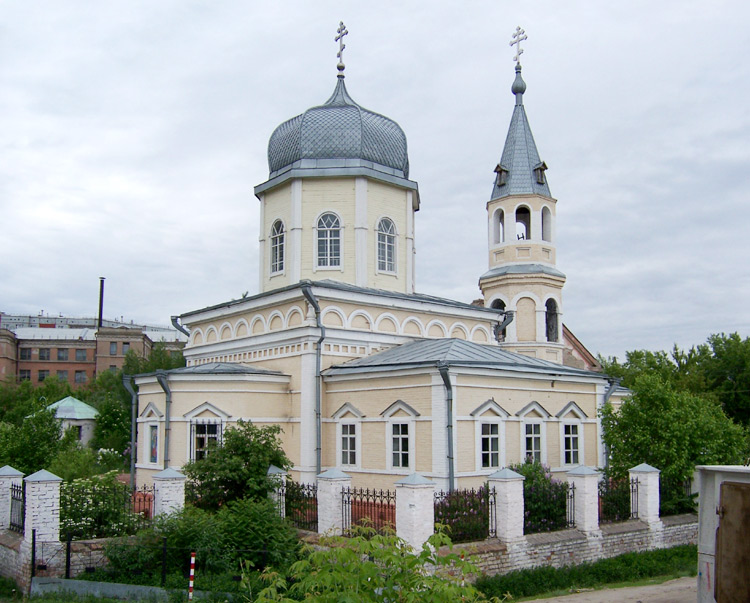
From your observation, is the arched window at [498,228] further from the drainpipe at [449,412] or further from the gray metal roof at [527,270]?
the drainpipe at [449,412]

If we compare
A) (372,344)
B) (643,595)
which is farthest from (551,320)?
(643,595)

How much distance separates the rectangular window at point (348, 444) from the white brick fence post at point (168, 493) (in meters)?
5.04

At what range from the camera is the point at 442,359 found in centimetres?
1560

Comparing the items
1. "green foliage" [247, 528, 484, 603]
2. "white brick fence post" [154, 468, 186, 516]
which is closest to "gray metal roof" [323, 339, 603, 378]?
"white brick fence post" [154, 468, 186, 516]

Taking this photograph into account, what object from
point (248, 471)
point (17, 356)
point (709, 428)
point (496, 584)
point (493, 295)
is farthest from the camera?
point (17, 356)

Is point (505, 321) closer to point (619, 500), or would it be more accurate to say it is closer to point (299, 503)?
point (619, 500)

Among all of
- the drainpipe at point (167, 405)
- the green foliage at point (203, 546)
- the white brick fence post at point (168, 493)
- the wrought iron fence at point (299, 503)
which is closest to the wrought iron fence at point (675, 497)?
the wrought iron fence at point (299, 503)

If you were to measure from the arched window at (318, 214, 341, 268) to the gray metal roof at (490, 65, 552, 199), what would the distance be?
22.0 feet

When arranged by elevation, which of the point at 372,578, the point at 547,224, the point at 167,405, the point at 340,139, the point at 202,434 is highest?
the point at 340,139

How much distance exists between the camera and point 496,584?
11.5 metres

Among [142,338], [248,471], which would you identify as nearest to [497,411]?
[248,471]

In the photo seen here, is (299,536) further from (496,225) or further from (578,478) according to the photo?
(496,225)

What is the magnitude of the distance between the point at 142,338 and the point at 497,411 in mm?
50793

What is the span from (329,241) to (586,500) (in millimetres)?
10470
